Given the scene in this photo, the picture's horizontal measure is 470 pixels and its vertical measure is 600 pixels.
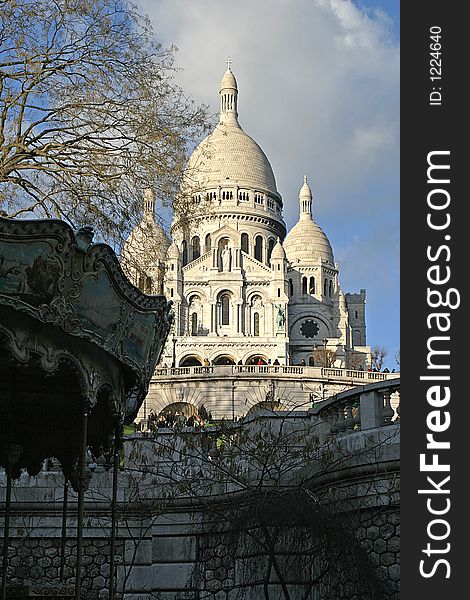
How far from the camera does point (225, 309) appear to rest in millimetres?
81688

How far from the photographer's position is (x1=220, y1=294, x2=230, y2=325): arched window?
81.1 m

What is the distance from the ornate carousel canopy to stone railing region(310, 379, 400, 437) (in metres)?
2.53

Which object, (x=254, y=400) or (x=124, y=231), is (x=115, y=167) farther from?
(x=254, y=400)

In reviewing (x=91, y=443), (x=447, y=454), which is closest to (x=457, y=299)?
(x=447, y=454)

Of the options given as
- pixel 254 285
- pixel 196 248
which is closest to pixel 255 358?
pixel 254 285

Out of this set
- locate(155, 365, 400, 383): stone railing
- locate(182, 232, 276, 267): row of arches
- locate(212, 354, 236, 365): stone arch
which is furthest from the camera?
locate(182, 232, 276, 267): row of arches

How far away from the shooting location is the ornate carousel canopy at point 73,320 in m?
7.48

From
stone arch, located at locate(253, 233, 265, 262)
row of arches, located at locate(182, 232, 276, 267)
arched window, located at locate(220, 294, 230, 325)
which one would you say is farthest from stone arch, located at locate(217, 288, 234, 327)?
stone arch, located at locate(253, 233, 265, 262)

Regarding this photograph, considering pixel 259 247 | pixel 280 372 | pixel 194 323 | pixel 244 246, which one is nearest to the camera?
pixel 280 372

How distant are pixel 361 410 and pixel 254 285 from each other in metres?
71.7

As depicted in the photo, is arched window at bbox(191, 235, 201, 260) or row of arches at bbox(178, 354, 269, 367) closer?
row of arches at bbox(178, 354, 269, 367)

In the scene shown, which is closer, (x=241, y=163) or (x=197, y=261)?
(x=197, y=261)

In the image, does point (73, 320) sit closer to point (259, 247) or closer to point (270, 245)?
point (259, 247)

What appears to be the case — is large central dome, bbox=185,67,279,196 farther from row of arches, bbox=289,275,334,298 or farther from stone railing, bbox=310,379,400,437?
stone railing, bbox=310,379,400,437
